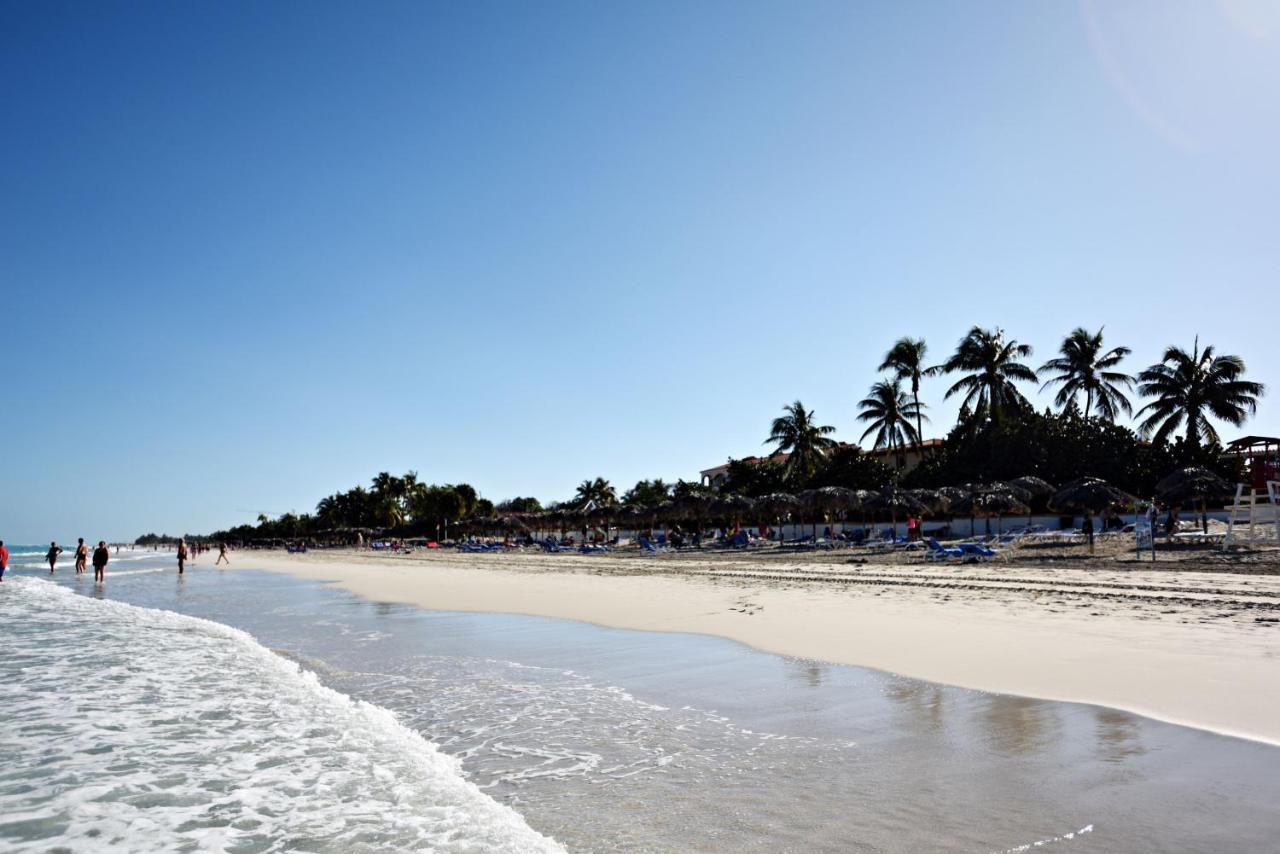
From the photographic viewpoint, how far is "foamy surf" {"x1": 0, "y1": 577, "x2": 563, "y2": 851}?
150 inches

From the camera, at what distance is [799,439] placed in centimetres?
4925

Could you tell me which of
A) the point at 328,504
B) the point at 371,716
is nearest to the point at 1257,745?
the point at 371,716

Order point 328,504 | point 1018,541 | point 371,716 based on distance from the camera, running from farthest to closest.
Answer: point 328,504 < point 1018,541 < point 371,716

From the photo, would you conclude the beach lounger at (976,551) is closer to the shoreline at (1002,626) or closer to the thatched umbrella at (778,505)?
the shoreline at (1002,626)

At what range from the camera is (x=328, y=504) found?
11256 cm

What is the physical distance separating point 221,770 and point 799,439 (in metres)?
46.2

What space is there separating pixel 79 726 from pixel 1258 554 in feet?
70.9

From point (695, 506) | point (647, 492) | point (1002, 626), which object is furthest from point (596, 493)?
point (1002, 626)

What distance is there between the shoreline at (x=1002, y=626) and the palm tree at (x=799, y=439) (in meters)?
30.5

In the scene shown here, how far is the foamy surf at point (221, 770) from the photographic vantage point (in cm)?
382

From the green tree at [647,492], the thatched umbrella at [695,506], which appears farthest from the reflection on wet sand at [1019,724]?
the green tree at [647,492]

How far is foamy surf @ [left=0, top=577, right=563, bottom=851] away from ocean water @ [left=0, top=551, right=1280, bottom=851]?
0.02m

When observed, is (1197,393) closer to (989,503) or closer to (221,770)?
(989,503)

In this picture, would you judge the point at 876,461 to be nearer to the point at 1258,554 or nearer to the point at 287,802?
the point at 1258,554
